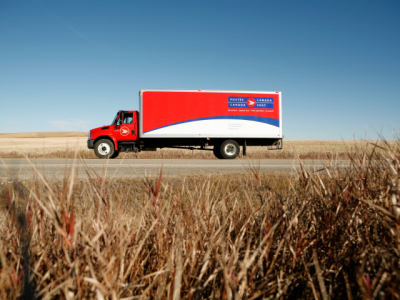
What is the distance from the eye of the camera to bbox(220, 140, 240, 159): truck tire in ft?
42.9

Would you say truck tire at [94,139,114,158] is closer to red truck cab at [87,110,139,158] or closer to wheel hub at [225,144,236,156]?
red truck cab at [87,110,139,158]

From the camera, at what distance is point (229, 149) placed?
13.2 metres

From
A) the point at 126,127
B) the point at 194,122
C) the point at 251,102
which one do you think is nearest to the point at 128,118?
the point at 126,127

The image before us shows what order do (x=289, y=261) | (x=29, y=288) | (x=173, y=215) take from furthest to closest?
(x=173, y=215) < (x=289, y=261) < (x=29, y=288)

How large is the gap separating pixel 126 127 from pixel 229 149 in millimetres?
5262

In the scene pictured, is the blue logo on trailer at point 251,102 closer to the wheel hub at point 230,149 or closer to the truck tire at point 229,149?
the truck tire at point 229,149

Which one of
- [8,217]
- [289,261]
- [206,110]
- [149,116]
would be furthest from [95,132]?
[289,261]

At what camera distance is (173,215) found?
5.22 ft

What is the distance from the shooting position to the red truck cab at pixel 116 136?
12.4 meters

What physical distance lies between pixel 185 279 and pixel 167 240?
1.02ft

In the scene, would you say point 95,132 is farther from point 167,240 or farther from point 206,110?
point 167,240

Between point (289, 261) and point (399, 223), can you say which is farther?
point (289, 261)

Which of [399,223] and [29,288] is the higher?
[399,223]

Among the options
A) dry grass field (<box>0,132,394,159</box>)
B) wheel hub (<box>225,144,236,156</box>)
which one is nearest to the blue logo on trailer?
wheel hub (<box>225,144,236,156</box>)
